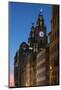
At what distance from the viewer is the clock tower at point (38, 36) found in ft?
7.00

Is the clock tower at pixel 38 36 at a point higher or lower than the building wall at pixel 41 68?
higher

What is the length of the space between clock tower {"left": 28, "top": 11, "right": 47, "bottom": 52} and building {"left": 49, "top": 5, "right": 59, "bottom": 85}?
0.27 feet

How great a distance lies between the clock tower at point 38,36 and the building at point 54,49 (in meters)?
0.08

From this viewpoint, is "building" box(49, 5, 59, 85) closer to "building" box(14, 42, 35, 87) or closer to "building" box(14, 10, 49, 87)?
"building" box(14, 10, 49, 87)

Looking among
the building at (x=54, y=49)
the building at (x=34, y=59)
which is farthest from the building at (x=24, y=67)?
the building at (x=54, y=49)

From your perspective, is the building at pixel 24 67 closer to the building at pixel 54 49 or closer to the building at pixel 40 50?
Result: the building at pixel 40 50

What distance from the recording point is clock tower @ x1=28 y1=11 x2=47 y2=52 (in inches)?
84.0

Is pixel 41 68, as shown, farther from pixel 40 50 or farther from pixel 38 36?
pixel 38 36

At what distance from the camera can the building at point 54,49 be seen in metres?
2.15

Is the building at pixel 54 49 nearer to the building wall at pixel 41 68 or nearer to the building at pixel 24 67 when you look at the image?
the building wall at pixel 41 68

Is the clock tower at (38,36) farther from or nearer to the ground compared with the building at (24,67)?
farther from the ground

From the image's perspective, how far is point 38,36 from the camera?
7.09 feet

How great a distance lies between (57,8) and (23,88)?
34.1 inches

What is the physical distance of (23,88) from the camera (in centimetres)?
209
